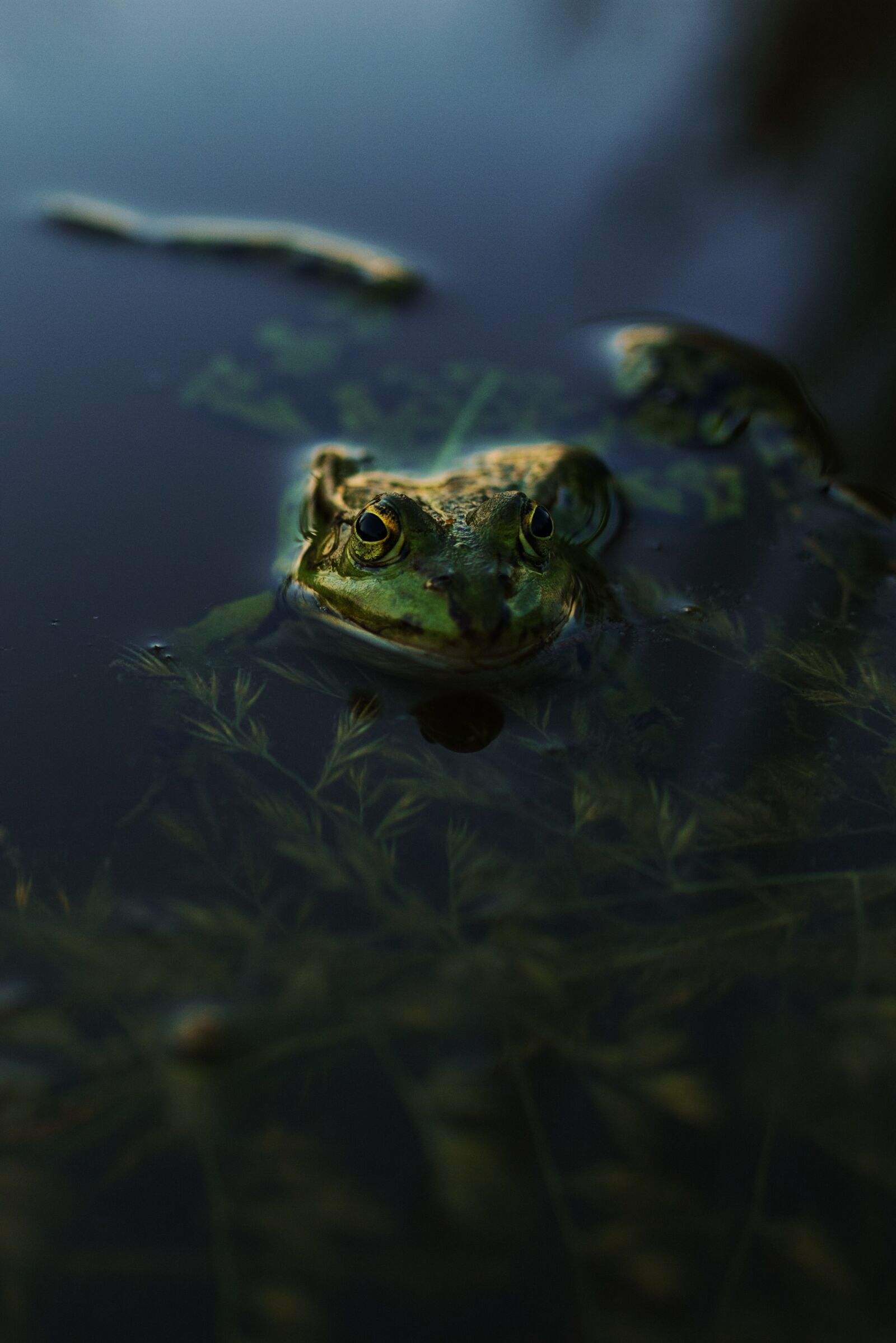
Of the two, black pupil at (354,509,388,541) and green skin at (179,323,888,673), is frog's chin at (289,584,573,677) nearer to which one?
green skin at (179,323,888,673)

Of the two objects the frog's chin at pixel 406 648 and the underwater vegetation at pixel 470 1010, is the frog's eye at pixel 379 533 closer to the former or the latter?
the frog's chin at pixel 406 648

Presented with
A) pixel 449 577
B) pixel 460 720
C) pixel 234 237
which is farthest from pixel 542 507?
pixel 234 237

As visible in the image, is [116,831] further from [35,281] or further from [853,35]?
[853,35]

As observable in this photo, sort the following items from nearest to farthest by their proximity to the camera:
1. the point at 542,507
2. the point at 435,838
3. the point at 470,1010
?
the point at 470,1010 < the point at 435,838 < the point at 542,507

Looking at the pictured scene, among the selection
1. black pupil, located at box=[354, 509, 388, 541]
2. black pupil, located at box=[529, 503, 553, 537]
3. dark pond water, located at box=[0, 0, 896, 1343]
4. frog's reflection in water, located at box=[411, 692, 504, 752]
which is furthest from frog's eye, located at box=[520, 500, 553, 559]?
frog's reflection in water, located at box=[411, 692, 504, 752]

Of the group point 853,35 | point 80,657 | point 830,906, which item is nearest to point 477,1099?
point 830,906

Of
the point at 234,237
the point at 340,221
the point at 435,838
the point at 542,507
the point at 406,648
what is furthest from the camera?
the point at 340,221

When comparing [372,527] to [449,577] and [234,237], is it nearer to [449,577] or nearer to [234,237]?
[449,577]

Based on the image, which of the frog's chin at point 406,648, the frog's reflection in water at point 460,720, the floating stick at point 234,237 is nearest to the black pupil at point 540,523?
the frog's chin at point 406,648
